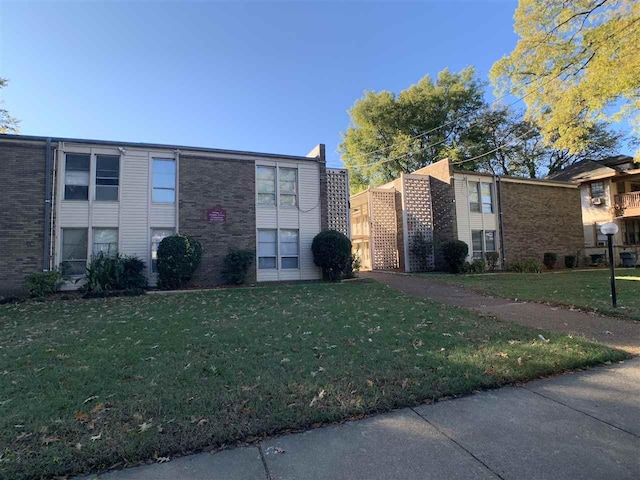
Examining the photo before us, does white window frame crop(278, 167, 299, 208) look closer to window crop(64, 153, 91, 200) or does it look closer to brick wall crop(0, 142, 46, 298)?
window crop(64, 153, 91, 200)

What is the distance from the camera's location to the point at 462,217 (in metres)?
19.2

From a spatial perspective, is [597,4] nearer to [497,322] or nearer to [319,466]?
[497,322]

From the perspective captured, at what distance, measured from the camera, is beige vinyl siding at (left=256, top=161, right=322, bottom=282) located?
14.5m

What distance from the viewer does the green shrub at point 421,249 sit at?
743 inches

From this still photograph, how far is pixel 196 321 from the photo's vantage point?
7008 millimetres

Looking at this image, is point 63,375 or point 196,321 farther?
point 196,321

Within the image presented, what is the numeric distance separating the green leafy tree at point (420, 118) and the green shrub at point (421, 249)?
41.4 ft

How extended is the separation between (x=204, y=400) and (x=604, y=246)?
98.1ft

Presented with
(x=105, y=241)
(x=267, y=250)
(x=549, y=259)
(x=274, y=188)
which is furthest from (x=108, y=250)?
(x=549, y=259)

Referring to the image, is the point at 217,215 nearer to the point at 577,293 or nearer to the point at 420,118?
the point at 577,293

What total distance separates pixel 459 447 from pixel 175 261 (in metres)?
11.2

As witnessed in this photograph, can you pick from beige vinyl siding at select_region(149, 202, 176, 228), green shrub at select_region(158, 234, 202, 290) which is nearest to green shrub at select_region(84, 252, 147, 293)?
green shrub at select_region(158, 234, 202, 290)

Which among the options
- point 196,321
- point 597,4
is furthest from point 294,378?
point 597,4

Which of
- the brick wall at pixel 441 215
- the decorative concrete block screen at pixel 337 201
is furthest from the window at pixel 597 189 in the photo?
the decorative concrete block screen at pixel 337 201
